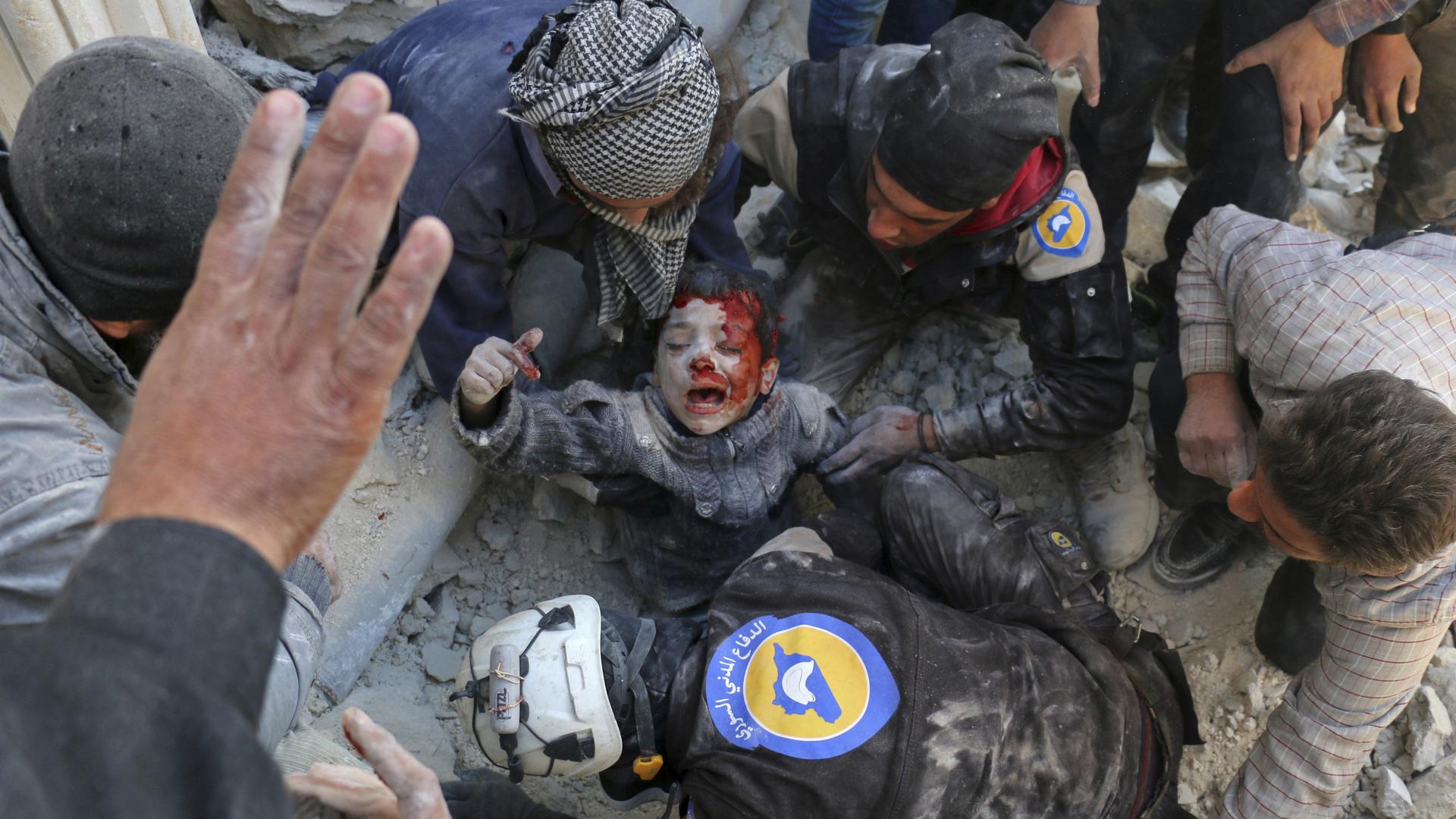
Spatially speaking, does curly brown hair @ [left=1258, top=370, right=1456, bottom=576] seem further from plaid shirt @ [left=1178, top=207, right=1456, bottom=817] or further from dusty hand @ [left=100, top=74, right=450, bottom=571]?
dusty hand @ [left=100, top=74, right=450, bottom=571]

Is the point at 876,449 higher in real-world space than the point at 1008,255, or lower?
lower

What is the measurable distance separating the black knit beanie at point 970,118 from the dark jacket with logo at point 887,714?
1126 mm

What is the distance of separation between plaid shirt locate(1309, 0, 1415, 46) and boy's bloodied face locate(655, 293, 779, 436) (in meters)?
1.97

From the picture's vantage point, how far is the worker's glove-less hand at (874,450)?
3316 millimetres

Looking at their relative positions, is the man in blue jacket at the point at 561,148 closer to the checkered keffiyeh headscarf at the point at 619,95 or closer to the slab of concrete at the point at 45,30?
the checkered keffiyeh headscarf at the point at 619,95

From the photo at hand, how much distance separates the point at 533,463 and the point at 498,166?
2.72ft

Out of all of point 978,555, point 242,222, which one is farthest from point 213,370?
point 978,555

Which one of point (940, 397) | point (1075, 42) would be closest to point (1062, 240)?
point (1075, 42)

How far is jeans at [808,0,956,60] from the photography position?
12.6 feet

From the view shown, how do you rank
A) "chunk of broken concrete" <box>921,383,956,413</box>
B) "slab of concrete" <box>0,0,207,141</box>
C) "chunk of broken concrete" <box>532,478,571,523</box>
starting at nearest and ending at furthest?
"slab of concrete" <box>0,0,207,141</box>, "chunk of broken concrete" <box>532,478,571,523</box>, "chunk of broken concrete" <box>921,383,956,413</box>

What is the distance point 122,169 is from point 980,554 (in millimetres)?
2211

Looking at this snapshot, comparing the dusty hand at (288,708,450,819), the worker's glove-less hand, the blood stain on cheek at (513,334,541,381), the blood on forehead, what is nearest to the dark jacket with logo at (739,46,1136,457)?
the worker's glove-less hand

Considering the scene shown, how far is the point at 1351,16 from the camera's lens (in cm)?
306

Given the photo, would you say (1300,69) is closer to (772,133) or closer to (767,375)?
(772,133)
